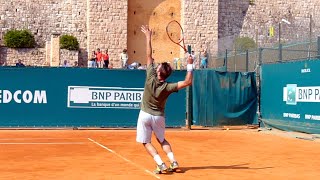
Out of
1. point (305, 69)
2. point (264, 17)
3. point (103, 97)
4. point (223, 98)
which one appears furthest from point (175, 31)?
point (305, 69)

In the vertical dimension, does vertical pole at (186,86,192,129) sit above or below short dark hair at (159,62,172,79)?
below

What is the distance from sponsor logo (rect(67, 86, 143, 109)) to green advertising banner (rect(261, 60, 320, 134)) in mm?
4665

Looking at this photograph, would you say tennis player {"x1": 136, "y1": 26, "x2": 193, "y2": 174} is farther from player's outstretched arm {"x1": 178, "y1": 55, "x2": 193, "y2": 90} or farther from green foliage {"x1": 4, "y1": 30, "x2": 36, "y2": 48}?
green foliage {"x1": 4, "y1": 30, "x2": 36, "y2": 48}

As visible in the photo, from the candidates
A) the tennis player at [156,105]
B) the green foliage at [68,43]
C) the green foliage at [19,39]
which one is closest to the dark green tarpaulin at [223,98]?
the tennis player at [156,105]

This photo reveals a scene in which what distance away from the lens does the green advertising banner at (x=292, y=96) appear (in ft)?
62.2

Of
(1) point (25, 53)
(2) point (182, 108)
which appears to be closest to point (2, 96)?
(2) point (182, 108)

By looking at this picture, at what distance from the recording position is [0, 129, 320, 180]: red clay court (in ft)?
33.3

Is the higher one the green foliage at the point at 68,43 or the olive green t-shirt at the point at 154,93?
the green foliage at the point at 68,43

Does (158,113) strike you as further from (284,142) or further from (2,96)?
(2,96)

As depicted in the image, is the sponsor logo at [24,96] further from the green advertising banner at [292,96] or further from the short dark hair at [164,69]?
the short dark hair at [164,69]

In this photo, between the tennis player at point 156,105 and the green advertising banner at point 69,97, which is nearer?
the tennis player at point 156,105

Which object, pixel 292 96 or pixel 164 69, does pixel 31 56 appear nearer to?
pixel 292 96

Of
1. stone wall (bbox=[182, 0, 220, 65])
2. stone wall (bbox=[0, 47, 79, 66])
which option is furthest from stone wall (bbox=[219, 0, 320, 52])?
stone wall (bbox=[0, 47, 79, 66])

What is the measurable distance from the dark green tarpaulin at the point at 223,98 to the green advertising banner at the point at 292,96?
2.27 feet
